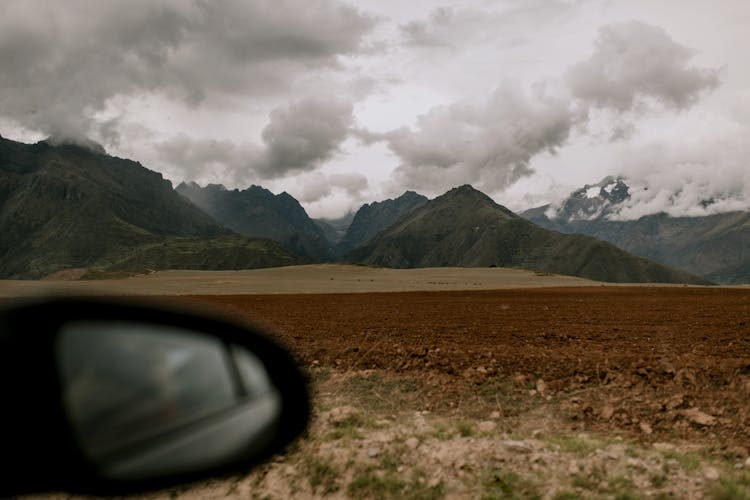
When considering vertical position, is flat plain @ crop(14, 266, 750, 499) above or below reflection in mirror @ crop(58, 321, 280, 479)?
below

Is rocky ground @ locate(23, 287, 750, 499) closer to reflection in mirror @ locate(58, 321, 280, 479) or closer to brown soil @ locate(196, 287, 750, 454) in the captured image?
brown soil @ locate(196, 287, 750, 454)

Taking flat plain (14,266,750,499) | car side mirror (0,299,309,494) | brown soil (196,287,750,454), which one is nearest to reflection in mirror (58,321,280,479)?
car side mirror (0,299,309,494)

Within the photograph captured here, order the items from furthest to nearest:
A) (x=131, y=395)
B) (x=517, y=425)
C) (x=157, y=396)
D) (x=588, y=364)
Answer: (x=588, y=364), (x=517, y=425), (x=157, y=396), (x=131, y=395)

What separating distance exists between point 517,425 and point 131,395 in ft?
23.6

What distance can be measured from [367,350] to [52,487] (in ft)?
42.8

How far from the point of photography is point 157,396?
261 cm

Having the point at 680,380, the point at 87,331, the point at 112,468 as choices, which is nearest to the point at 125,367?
the point at 87,331

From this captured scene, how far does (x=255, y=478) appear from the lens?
6270 mm

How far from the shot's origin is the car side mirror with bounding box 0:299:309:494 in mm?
1873

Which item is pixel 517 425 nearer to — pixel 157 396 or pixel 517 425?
pixel 517 425

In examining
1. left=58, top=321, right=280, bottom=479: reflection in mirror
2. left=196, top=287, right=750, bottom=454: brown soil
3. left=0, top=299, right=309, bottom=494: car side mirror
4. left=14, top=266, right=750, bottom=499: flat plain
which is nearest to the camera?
left=0, top=299, right=309, bottom=494: car side mirror

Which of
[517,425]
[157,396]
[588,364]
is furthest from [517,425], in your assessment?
[157,396]

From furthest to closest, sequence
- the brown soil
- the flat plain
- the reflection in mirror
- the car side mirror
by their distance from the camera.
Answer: the brown soil
the flat plain
the reflection in mirror
the car side mirror

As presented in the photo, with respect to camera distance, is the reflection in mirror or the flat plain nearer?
the reflection in mirror
